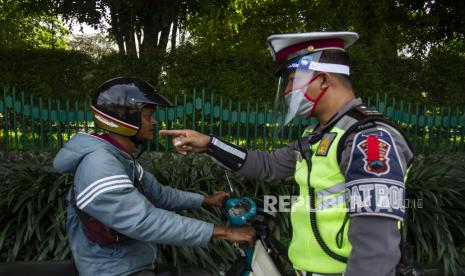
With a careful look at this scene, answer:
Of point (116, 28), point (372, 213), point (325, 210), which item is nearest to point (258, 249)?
point (325, 210)

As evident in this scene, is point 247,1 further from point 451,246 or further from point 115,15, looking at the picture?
point 451,246

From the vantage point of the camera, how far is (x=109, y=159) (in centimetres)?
199

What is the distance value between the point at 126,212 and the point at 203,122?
420 centimetres

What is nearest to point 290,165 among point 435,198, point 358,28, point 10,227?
point 435,198

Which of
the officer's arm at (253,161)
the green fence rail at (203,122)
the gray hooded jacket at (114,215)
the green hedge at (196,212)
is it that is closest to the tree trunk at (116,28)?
the green fence rail at (203,122)

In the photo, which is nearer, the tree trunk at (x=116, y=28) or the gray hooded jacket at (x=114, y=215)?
the gray hooded jacket at (x=114, y=215)

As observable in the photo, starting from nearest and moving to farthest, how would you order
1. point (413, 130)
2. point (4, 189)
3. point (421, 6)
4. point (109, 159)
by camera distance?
1. point (109, 159)
2. point (4, 189)
3. point (413, 130)
4. point (421, 6)

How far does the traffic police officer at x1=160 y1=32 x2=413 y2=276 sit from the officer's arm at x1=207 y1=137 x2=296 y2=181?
0.43m

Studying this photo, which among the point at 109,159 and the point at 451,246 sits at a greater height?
the point at 109,159

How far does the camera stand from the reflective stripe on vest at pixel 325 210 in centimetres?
161

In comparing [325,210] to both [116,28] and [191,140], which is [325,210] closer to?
[191,140]

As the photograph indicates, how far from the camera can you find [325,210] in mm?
Result: 1644

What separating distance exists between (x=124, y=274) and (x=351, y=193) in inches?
47.7

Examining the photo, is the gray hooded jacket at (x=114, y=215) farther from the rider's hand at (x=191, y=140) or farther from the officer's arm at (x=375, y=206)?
the officer's arm at (x=375, y=206)
